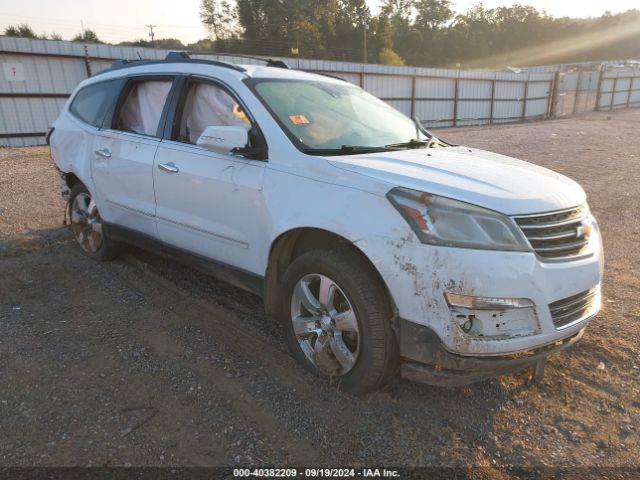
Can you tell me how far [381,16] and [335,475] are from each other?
287 ft

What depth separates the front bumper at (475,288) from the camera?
229 cm

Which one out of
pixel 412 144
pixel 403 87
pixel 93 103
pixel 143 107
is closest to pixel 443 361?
Result: pixel 412 144

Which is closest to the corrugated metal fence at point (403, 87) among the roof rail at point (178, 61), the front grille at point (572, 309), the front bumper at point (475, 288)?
the roof rail at point (178, 61)

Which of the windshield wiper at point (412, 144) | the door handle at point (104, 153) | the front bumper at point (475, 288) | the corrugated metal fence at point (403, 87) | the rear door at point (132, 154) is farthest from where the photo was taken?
the corrugated metal fence at point (403, 87)

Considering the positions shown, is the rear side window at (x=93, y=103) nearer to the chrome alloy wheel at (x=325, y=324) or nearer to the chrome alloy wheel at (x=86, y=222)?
the chrome alloy wheel at (x=86, y=222)

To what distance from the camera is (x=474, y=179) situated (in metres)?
2.65

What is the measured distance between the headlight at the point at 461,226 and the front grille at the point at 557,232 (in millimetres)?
88

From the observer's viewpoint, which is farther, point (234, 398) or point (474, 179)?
point (234, 398)

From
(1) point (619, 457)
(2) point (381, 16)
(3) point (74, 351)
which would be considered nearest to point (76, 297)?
(3) point (74, 351)

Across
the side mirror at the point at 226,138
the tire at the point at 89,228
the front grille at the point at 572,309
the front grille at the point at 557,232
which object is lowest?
the tire at the point at 89,228

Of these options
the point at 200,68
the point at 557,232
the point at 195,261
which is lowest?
the point at 195,261

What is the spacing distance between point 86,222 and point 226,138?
→ 270 cm

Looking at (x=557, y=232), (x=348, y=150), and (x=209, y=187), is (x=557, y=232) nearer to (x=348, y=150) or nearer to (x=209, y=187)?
(x=348, y=150)

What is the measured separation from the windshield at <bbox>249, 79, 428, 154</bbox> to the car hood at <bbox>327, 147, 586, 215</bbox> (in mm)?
301
